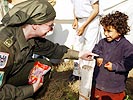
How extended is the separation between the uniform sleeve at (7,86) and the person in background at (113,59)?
734mm

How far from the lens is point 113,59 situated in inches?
105

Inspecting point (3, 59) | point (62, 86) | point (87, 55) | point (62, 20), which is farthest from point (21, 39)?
point (62, 20)

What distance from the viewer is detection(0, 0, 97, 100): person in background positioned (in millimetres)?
2248

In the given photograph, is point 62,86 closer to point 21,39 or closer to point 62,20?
point 62,20

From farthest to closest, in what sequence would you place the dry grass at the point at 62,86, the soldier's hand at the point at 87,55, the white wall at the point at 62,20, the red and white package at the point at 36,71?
the white wall at the point at 62,20 < the dry grass at the point at 62,86 < the soldier's hand at the point at 87,55 < the red and white package at the point at 36,71

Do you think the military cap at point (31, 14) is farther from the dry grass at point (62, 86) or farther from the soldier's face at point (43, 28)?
the dry grass at point (62, 86)

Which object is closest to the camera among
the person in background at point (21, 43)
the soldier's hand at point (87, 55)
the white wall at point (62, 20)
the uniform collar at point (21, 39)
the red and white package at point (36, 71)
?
the person in background at point (21, 43)

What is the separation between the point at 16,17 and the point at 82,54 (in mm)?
836

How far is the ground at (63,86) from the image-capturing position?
3.60m

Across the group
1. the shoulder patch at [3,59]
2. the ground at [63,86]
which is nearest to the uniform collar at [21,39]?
the shoulder patch at [3,59]

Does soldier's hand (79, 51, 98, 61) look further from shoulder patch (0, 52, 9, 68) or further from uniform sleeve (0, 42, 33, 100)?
shoulder patch (0, 52, 9, 68)

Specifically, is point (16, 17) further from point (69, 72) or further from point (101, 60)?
point (69, 72)

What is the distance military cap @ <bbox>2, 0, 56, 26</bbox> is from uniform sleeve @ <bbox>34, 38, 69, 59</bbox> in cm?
52

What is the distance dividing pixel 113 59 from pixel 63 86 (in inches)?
52.6
